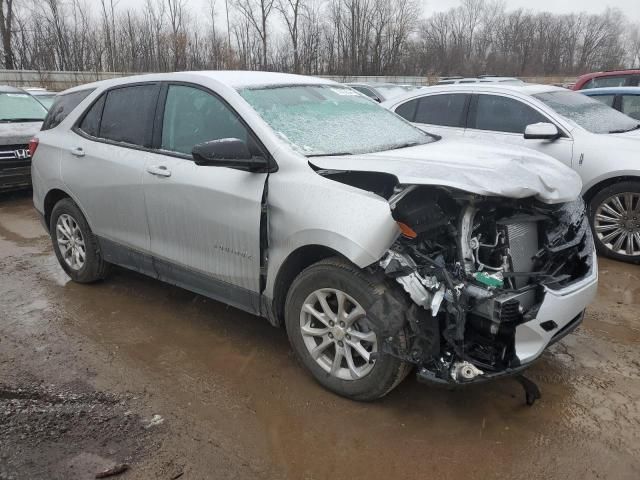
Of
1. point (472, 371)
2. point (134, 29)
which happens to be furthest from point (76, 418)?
point (134, 29)

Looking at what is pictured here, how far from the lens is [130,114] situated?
13.8ft

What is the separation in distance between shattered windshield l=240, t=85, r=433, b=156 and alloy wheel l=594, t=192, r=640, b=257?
246 centimetres

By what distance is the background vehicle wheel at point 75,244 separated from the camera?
4.66 m

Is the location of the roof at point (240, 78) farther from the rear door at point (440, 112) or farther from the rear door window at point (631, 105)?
the rear door window at point (631, 105)

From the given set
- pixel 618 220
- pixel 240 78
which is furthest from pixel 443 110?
pixel 240 78

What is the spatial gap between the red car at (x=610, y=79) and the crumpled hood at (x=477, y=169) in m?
8.43

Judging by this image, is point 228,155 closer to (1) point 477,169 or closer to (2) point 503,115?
(1) point 477,169

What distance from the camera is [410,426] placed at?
2.86 metres

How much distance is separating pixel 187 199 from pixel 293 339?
3.88ft

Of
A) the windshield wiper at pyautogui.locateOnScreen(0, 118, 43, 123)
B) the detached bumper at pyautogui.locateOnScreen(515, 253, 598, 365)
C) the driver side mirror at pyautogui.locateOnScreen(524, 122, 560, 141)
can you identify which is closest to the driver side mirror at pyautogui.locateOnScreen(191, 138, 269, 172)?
the detached bumper at pyautogui.locateOnScreen(515, 253, 598, 365)

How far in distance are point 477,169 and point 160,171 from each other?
7.08 feet

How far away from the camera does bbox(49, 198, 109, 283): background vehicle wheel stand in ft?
15.3

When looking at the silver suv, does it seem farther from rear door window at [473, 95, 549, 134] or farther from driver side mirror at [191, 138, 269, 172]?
rear door window at [473, 95, 549, 134]

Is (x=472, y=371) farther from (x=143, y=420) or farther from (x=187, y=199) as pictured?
(x=187, y=199)
